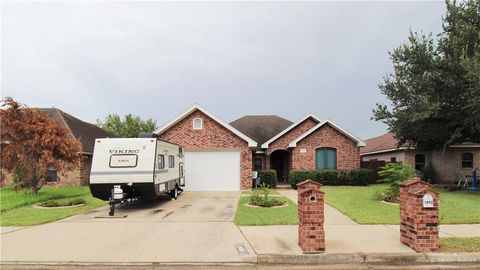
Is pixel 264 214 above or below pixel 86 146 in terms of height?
below

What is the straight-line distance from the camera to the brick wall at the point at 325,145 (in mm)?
24875

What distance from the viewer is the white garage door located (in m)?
22.3

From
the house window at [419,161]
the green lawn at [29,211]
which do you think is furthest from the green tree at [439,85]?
the green lawn at [29,211]

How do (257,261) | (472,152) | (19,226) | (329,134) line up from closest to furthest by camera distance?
(257,261)
(19,226)
(329,134)
(472,152)

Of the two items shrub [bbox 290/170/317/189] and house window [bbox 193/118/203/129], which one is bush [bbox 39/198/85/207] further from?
shrub [bbox 290/170/317/189]

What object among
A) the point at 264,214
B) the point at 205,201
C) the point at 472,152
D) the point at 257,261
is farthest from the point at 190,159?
the point at 472,152

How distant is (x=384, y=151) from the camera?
31.4 meters

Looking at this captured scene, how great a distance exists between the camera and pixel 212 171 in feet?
73.6

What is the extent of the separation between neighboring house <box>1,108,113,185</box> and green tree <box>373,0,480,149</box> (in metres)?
17.9

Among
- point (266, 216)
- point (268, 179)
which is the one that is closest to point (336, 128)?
point (268, 179)

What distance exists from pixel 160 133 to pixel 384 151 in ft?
60.9

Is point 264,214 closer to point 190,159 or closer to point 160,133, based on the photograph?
point 190,159

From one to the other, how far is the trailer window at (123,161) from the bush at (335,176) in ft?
40.0

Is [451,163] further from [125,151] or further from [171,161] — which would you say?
[125,151]
